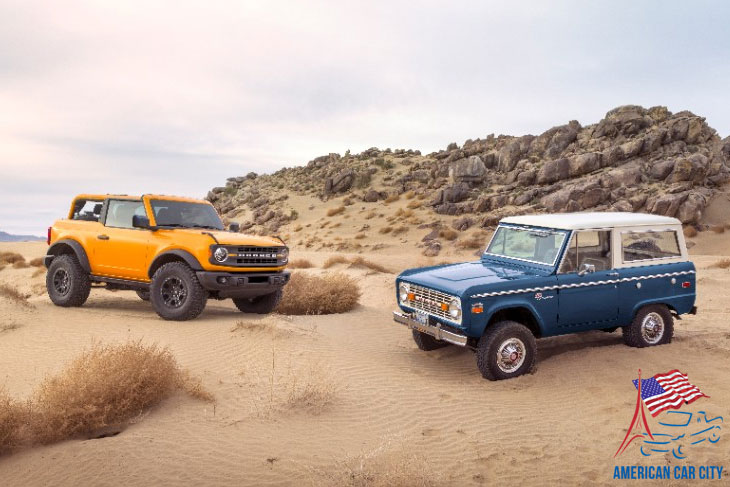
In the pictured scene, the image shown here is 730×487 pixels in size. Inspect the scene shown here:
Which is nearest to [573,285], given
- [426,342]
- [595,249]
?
[595,249]

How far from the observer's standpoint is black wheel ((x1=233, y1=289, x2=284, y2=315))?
12.0 meters

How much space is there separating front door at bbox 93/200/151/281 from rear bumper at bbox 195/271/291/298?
1580 mm

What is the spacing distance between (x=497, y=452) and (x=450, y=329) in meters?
2.26

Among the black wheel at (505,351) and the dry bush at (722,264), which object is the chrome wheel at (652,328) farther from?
the dry bush at (722,264)

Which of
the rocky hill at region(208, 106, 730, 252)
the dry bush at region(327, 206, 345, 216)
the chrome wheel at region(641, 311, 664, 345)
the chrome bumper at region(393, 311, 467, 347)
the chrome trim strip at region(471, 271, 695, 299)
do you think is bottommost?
the chrome wheel at region(641, 311, 664, 345)

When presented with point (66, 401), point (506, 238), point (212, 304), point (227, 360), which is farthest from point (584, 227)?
point (212, 304)

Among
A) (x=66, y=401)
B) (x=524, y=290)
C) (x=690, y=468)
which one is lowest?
(x=690, y=468)

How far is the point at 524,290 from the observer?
774cm

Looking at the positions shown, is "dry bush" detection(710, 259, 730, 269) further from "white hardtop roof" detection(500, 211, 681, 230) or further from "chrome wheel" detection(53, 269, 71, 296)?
"chrome wheel" detection(53, 269, 71, 296)

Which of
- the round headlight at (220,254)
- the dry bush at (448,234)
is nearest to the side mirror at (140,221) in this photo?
the round headlight at (220,254)

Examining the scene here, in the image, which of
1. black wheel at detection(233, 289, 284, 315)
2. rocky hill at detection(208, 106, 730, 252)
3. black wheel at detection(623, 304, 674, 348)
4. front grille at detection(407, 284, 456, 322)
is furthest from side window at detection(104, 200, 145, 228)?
rocky hill at detection(208, 106, 730, 252)

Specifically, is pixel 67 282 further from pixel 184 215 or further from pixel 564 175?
pixel 564 175

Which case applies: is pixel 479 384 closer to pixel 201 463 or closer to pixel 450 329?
pixel 450 329

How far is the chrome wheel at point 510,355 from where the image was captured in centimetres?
773
